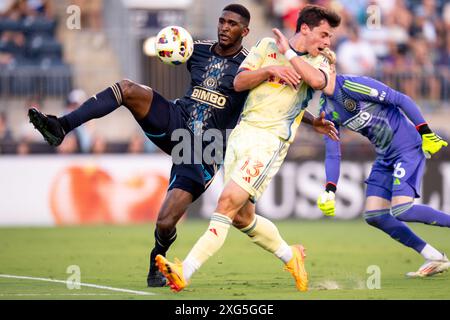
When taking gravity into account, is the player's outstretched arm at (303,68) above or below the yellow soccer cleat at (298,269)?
above

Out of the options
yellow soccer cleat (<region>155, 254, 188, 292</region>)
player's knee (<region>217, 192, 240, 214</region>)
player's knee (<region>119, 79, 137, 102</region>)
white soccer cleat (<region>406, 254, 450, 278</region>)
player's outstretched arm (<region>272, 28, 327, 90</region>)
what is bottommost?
white soccer cleat (<region>406, 254, 450, 278</region>)

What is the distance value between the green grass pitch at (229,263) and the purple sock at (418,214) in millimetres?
591

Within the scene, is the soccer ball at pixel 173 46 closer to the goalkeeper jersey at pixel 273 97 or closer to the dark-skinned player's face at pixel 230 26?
the dark-skinned player's face at pixel 230 26

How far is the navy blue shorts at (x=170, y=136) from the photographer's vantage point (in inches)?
351

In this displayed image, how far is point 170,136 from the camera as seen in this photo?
905cm

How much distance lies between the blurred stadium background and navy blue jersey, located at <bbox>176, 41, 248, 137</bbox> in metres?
6.79

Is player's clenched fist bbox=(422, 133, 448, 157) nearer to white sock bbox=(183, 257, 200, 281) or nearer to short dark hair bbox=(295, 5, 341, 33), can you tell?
short dark hair bbox=(295, 5, 341, 33)

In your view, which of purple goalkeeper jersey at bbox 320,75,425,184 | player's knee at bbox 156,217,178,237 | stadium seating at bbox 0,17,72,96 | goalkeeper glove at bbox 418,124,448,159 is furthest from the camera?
stadium seating at bbox 0,17,72,96

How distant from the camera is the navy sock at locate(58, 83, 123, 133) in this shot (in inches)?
328

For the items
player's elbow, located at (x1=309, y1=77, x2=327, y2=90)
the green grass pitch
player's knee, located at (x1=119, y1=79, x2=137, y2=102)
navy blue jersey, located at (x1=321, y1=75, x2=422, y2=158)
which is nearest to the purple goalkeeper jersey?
navy blue jersey, located at (x1=321, y1=75, x2=422, y2=158)

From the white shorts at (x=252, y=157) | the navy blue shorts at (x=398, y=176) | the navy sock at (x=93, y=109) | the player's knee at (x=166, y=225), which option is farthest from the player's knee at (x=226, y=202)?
the navy blue shorts at (x=398, y=176)

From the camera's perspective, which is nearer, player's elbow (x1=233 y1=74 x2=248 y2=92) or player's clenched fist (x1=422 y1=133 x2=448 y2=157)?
player's elbow (x1=233 y1=74 x2=248 y2=92)

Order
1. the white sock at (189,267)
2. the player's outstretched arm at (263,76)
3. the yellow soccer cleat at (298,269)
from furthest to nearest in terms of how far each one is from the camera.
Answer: the yellow soccer cleat at (298,269) < the player's outstretched arm at (263,76) < the white sock at (189,267)
